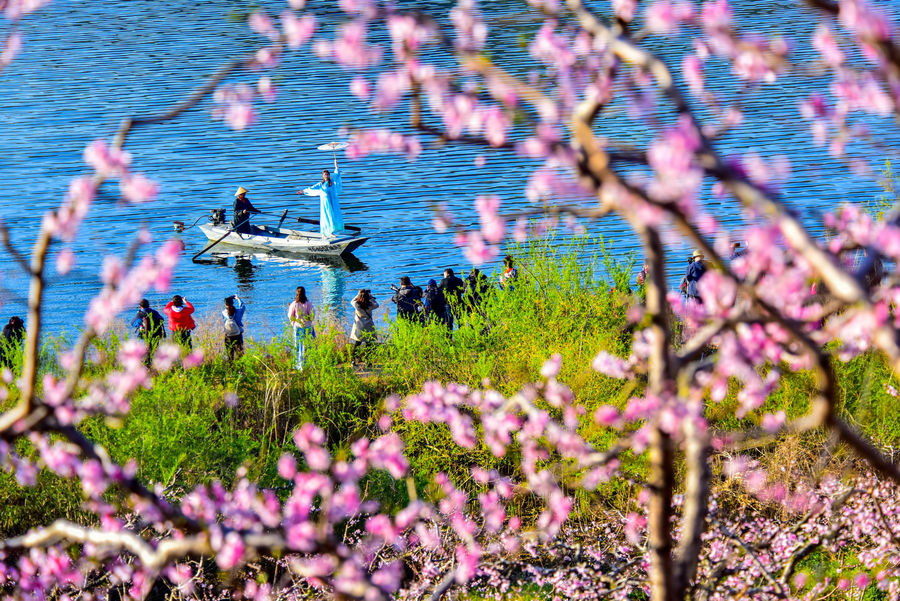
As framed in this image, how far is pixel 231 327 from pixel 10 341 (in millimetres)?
3454

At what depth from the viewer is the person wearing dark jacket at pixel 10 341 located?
15.3 m

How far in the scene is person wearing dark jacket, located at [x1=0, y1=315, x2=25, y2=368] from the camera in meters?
15.3

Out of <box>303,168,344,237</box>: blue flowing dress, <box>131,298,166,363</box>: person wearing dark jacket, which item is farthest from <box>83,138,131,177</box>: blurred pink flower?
<box>303,168,344,237</box>: blue flowing dress

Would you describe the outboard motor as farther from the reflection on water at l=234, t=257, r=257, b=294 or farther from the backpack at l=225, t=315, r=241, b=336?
the backpack at l=225, t=315, r=241, b=336

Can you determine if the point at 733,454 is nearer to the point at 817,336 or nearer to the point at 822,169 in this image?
the point at 817,336

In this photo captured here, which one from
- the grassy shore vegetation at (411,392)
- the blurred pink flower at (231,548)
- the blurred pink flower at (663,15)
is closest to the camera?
the blurred pink flower at (231,548)

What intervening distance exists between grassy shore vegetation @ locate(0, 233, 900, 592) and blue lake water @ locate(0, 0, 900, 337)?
942cm

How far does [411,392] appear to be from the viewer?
14688mm

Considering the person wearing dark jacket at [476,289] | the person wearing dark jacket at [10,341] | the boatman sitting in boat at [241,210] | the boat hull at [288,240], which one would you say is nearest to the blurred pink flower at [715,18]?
the person wearing dark jacket at [476,289]

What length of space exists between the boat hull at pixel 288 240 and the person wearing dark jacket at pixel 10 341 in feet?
52.0

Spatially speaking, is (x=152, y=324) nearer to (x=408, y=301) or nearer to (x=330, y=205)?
(x=408, y=301)

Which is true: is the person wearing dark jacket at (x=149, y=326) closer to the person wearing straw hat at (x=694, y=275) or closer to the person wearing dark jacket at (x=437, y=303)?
the person wearing dark jacket at (x=437, y=303)

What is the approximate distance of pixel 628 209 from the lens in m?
3.36

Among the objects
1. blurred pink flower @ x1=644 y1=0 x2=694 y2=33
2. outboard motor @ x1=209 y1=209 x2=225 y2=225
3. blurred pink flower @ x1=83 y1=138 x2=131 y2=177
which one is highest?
blurred pink flower @ x1=644 y1=0 x2=694 y2=33
